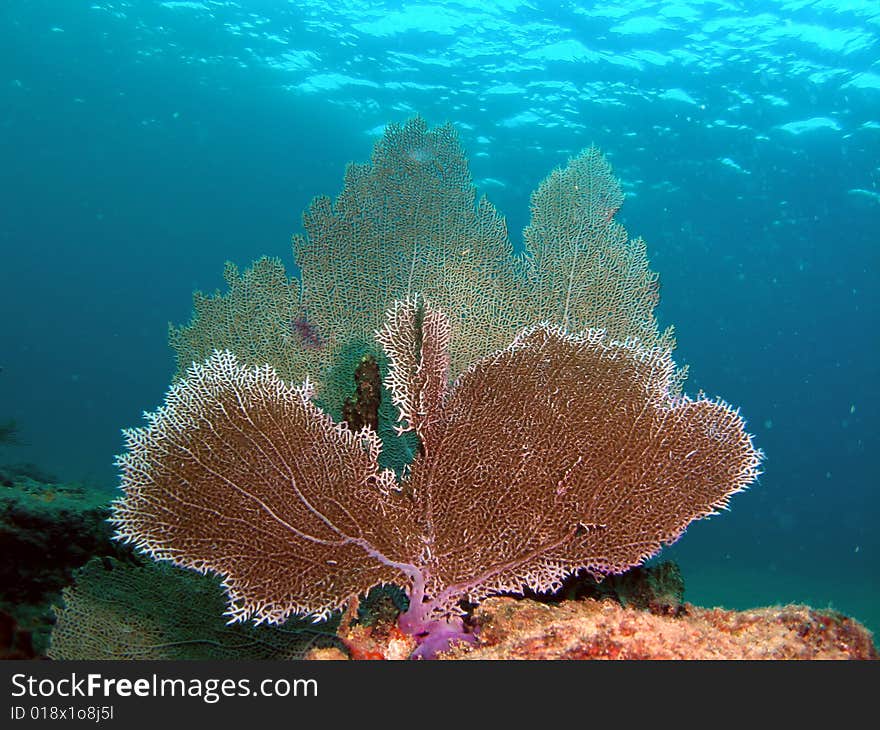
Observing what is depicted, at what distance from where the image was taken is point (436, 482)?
3.01 m

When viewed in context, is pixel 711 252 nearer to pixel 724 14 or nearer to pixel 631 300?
pixel 724 14

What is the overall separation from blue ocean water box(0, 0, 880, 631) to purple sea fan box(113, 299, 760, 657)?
11.1 m

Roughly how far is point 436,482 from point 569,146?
23.6 m

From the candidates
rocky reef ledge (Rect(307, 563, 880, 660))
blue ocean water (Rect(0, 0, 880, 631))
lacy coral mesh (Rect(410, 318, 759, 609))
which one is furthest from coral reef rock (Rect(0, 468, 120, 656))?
blue ocean water (Rect(0, 0, 880, 631))

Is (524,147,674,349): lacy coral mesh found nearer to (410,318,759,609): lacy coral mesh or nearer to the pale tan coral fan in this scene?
the pale tan coral fan

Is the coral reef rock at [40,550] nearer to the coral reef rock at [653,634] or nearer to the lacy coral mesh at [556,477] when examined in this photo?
the lacy coral mesh at [556,477]

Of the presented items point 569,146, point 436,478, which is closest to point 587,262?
point 436,478

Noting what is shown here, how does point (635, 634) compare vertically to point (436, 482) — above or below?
below

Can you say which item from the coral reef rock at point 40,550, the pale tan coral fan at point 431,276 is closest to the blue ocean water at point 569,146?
the coral reef rock at point 40,550

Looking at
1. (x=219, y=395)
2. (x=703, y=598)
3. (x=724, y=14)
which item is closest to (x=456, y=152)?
(x=219, y=395)

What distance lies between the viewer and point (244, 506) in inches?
115

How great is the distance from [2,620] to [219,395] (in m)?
2.77

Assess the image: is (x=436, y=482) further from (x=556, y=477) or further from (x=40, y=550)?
(x=40, y=550)

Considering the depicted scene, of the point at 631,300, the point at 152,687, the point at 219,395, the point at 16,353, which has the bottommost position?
the point at 152,687
